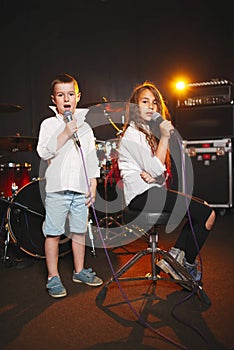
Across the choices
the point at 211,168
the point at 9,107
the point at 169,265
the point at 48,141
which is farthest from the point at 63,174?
the point at 211,168

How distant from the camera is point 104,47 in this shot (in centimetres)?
411

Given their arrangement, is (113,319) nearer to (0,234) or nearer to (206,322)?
(206,322)

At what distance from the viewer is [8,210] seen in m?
2.22

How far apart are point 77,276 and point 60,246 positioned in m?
0.46

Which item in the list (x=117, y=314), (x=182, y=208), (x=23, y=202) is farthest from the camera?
(x=23, y=202)

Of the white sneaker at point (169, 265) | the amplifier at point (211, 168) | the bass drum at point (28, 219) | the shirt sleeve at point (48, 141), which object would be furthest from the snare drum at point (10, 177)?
the amplifier at point (211, 168)

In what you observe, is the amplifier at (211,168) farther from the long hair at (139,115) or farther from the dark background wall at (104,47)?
the long hair at (139,115)

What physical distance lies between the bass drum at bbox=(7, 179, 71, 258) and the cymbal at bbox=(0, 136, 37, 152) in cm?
38

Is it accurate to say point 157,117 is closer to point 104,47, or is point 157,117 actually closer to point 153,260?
point 153,260

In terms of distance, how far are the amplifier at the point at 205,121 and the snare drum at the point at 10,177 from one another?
6.59ft

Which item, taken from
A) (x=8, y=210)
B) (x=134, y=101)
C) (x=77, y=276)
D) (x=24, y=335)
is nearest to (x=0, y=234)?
(x=8, y=210)

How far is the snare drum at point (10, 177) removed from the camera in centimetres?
248

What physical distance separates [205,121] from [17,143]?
2233 millimetres

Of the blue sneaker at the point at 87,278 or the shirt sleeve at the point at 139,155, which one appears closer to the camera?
the shirt sleeve at the point at 139,155
